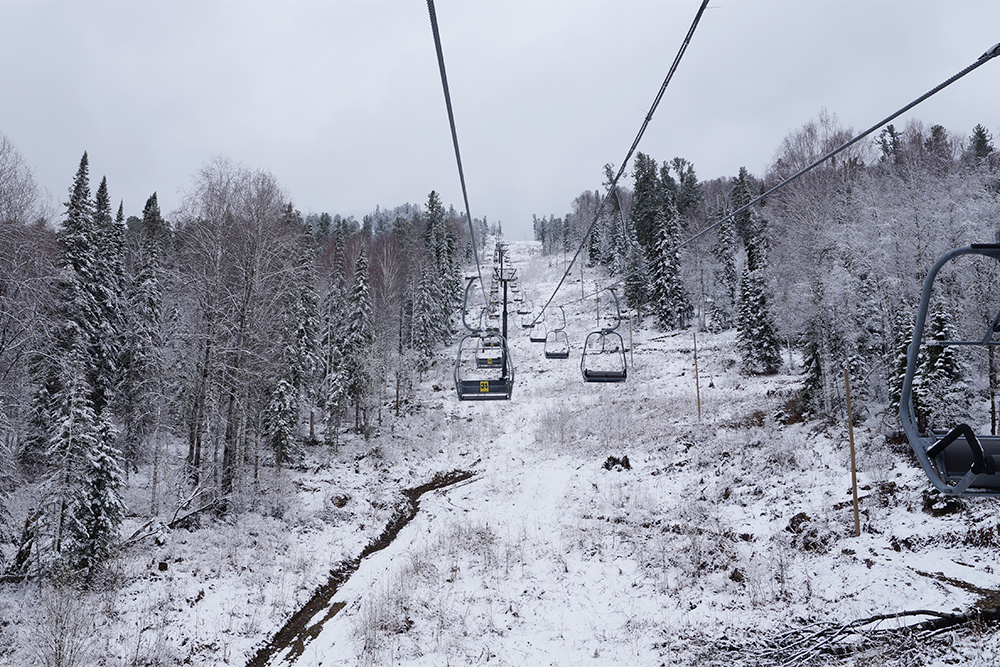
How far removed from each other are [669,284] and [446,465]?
3315 cm

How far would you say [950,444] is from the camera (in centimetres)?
468

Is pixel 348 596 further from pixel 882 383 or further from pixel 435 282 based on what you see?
pixel 435 282

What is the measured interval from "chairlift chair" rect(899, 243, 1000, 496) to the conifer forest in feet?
11.5

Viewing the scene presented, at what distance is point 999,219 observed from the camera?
16328 mm

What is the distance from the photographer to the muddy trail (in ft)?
34.6

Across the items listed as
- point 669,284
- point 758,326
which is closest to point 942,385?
point 758,326

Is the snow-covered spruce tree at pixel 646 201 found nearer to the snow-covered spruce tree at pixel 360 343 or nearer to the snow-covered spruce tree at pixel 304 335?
the snow-covered spruce tree at pixel 360 343

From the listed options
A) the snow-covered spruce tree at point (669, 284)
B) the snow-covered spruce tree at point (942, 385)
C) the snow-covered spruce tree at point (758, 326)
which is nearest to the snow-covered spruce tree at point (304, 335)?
the snow-covered spruce tree at point (942, 385)

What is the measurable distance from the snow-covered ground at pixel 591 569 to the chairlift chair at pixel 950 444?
5.08 metres

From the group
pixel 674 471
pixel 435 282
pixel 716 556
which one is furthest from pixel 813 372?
pixel 435 282

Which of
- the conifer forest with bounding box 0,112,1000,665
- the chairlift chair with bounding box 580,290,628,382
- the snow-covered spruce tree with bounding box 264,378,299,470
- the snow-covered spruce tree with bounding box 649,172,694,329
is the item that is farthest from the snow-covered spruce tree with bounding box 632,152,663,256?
the snow-covered spruce tree with bounding box 264,378,299,470

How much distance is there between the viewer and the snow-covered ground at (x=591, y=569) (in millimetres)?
9523

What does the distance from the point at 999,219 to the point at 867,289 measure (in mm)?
4423

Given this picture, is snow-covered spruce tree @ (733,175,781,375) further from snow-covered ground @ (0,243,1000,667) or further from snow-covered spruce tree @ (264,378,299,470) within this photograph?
snow-covered spruce tree @ (264,378,299,470)
